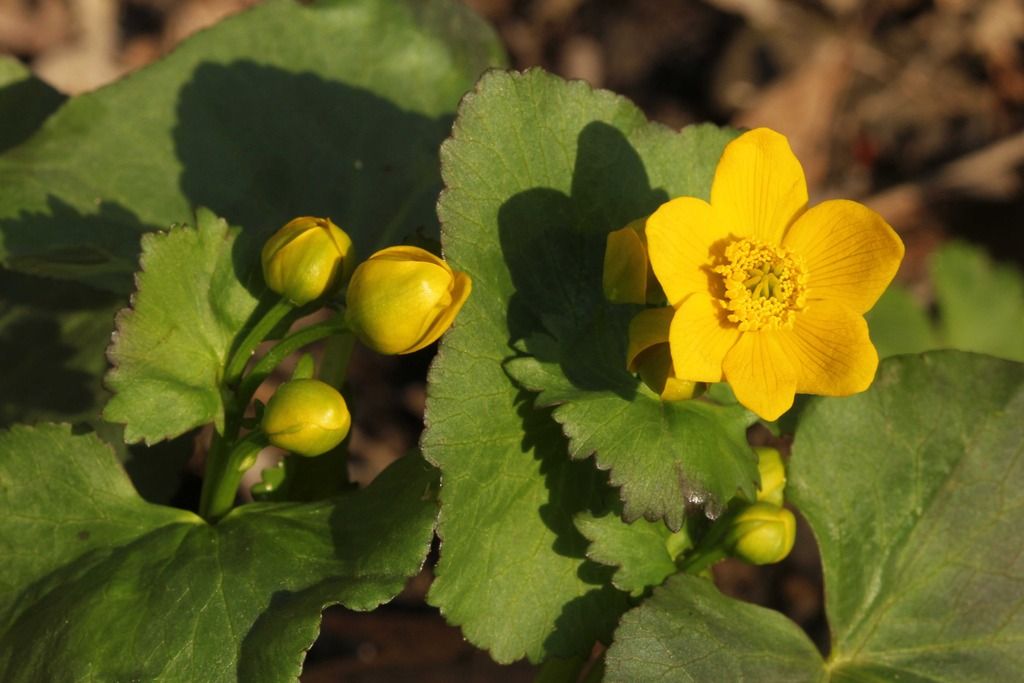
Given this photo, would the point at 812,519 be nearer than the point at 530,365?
No

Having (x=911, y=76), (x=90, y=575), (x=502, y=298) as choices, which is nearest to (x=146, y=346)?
(x=90, y=575)

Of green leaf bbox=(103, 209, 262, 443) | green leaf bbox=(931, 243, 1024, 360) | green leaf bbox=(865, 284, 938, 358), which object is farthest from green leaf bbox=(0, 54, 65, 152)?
green leaf bbox=(931, 243, 1024, 360)

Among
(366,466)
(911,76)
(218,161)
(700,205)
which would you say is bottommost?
(366,466)

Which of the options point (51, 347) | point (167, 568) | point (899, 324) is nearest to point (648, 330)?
point (167, 568)

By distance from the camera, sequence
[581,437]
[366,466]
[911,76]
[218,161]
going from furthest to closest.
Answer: [911,76] < [366,466] < [218,161] < [581,437]

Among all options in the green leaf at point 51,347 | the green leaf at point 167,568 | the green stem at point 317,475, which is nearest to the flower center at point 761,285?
the green leaf at point 167,568

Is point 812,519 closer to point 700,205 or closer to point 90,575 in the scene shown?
point 700,205

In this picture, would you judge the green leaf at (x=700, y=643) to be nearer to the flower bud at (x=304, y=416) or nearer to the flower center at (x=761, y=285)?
the flower center at (x=761, y=285)

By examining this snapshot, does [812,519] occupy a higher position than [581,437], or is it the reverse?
[581,437]

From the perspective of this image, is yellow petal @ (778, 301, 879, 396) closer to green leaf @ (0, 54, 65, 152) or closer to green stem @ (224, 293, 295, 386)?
green stem @ (224, 293, 295, 386)
